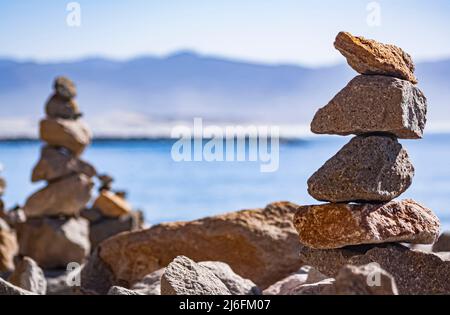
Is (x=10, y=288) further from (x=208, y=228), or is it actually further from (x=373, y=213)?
(x=208, y=228)

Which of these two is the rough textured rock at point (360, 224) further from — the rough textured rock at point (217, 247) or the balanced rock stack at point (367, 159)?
the rough textured rock at point (217, 247)

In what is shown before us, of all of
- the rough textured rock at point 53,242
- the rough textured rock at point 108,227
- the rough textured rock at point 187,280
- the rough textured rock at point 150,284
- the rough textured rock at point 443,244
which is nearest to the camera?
the rough textured rock at point 187,280

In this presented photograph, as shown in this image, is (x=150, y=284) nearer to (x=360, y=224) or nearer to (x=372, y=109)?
(x=360, y=224)

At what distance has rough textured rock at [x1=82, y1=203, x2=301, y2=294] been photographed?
8.27m

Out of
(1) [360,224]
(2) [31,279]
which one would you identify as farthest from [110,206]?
(1) [360,224]

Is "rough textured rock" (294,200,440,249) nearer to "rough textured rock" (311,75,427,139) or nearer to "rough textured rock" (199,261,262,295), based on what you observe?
"rough textured rock" (311,75,427,139)

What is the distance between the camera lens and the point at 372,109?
5.52 metres

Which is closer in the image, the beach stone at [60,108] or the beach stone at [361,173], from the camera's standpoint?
the beach stone at [361,173]

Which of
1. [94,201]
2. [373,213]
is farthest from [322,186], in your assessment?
[94,201]

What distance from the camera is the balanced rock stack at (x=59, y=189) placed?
1146cm

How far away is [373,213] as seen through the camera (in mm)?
5621

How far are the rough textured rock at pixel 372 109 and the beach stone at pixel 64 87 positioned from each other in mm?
6304


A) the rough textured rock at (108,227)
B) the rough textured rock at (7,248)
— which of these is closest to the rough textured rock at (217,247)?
the rough textured rock at (7,248)
